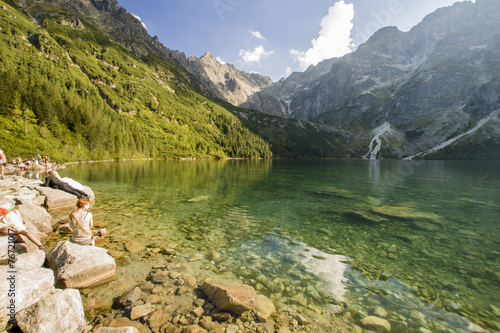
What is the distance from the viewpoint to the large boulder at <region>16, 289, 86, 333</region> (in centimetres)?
573

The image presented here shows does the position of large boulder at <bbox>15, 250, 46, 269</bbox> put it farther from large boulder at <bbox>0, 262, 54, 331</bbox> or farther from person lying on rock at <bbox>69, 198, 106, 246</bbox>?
person lying on rock at <bbox>69, 198, 106, 246</bbox>

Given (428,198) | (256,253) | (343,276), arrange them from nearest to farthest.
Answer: (343,276)
(256,253)
(428,198)

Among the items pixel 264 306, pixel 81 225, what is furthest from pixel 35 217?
pixel 264 306

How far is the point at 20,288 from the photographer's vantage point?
6516 mm

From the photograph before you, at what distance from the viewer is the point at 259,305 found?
27.7 feet

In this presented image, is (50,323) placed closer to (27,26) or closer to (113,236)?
(113,236)

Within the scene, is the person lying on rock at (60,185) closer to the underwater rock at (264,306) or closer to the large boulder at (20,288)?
the large boulder at (20,288)

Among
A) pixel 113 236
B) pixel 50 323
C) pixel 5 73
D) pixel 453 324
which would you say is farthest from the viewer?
pixel 5 73

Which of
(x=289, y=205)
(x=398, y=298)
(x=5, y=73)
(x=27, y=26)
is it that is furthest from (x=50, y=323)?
(x=27, y=26)

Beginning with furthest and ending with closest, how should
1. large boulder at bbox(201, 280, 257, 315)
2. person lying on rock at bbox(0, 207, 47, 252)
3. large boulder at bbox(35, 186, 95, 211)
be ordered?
large boulder at bbox(35, 186, 95, 211) → person lying on rock at bbox(0, 207, 47, 252) → large boulder at bbox(201, 280, 257, 315)

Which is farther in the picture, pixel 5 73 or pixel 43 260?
pixel 5 73

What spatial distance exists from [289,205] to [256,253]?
45.0 ft

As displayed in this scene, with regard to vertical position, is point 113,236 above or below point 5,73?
below

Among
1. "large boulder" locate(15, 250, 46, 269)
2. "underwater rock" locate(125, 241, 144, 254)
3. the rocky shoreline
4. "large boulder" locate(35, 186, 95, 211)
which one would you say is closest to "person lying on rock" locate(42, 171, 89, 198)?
"large boulder" locate(35, 186, 95, 211)
